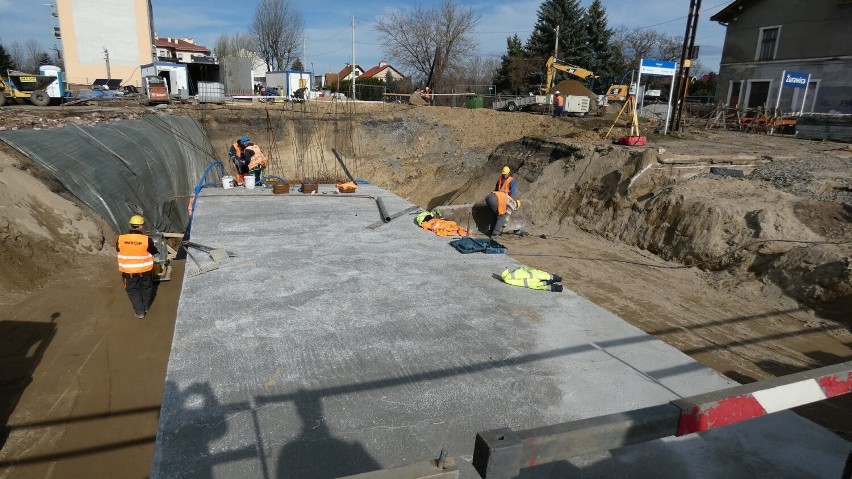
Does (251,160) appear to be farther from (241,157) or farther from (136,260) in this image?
(136,260)

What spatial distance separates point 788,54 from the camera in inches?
992

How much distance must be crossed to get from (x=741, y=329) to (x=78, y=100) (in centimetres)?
2774

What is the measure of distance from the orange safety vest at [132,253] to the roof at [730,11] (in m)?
32.5

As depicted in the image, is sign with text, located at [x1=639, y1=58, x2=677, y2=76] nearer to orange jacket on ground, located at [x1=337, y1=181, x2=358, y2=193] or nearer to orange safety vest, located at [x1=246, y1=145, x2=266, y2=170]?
orange jacket on ground, located at [x1=337, y1=181, x2=358, y2=193]

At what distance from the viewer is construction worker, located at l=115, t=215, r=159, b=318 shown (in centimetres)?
645

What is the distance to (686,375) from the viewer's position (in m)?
4.30

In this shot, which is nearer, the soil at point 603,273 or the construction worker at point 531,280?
the soil at point 603,273

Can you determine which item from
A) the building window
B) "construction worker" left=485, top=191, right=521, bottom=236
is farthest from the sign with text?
the building window

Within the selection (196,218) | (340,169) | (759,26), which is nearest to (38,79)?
(340,169)

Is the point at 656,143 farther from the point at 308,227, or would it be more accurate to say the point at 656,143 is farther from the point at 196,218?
the point at 196,218

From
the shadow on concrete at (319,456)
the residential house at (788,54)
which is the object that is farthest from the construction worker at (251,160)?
the residential house at (788,54)

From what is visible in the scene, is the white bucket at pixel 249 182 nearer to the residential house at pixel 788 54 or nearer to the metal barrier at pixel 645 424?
the metal barrier at pixel 645 424

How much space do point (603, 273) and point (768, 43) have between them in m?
25.7

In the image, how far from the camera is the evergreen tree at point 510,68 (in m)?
43.2
